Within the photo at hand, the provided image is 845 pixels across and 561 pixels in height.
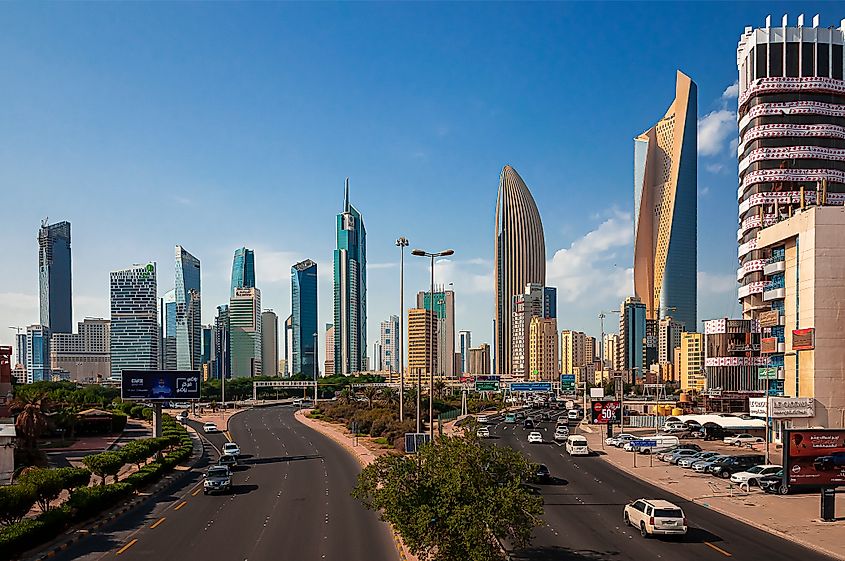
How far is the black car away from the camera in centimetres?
5253

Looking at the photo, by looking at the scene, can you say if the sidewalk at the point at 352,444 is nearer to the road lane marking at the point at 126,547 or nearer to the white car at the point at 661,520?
the white car at the point at 661,520

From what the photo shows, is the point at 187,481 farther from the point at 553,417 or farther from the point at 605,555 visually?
the point at 553,417

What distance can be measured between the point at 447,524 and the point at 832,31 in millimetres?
109044

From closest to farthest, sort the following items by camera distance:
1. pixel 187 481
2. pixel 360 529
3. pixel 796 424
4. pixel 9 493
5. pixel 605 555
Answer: pixel 605 555
pixel 9 493
pixel 360 529
pixel 187 481
pixel 796 424

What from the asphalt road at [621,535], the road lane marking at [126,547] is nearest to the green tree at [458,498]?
the asphalt road at [621,535]

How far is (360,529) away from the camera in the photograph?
32938 mm

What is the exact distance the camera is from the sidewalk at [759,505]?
31.6 meters

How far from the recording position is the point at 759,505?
131ft

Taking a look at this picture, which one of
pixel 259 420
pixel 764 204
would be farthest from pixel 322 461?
pixel 764 204

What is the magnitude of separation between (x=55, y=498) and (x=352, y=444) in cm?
4070

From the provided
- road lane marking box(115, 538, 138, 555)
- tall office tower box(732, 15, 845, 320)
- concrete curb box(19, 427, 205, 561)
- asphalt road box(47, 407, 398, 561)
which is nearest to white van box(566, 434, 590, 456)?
asphalt road box(47, 407, 398, 561)

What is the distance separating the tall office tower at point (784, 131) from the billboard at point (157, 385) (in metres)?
66.5

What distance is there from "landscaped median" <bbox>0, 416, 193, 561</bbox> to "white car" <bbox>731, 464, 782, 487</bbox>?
120 ft

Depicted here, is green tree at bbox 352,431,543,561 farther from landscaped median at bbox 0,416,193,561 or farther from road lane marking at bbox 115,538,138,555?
landscaped median at bbox 0,416,193,561
